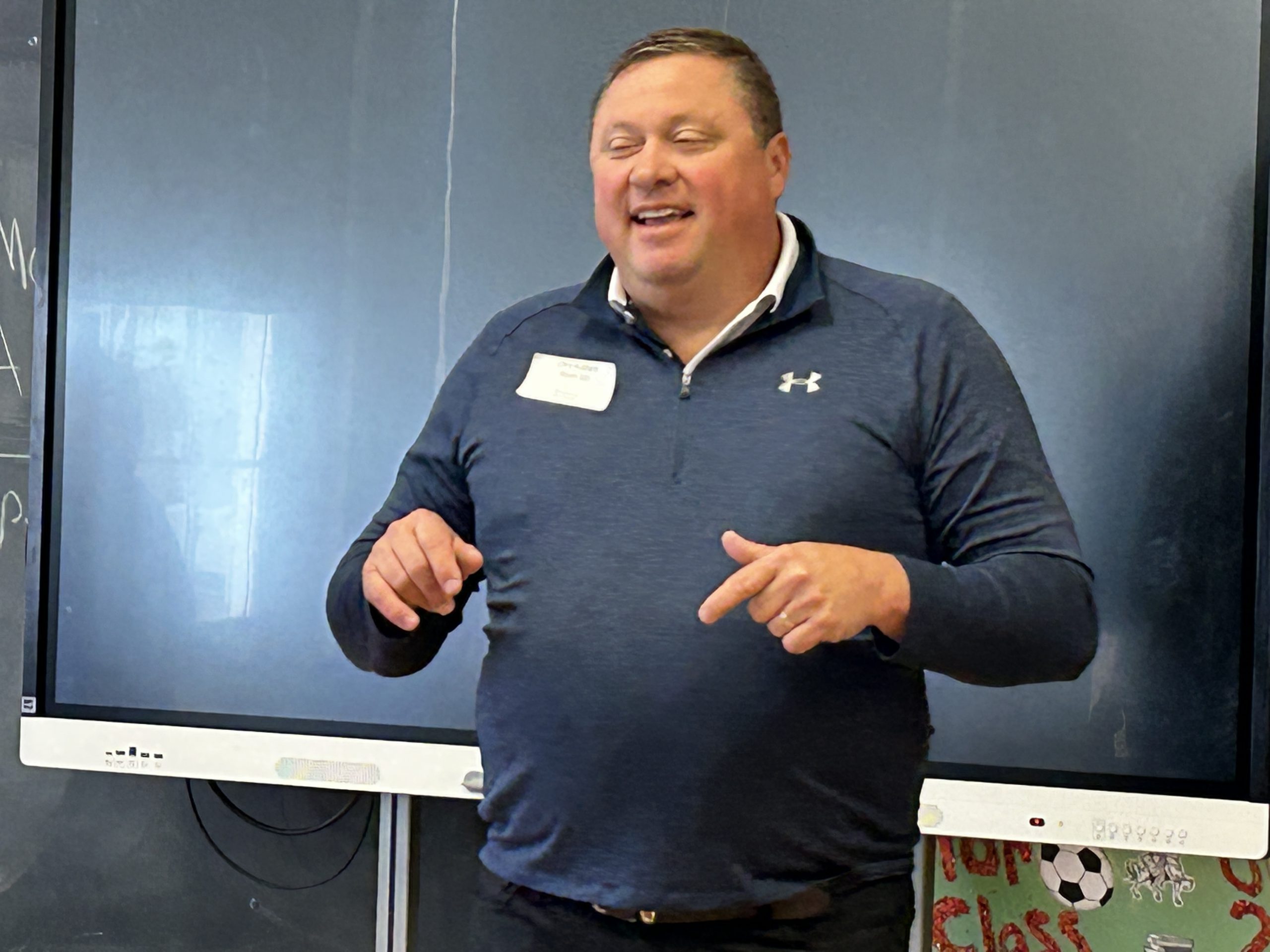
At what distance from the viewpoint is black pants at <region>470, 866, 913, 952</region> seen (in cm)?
121

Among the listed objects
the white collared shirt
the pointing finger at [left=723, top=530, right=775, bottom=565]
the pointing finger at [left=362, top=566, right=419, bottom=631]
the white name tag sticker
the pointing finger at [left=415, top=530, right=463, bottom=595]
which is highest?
the white collared shirt

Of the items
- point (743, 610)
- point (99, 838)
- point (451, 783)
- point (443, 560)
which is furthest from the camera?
point (99, 838)

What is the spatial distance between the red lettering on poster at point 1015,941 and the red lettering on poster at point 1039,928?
0.05 feet

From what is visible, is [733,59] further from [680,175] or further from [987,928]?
[987,928]

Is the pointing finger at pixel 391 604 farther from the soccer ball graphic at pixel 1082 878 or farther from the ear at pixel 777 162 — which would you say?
the soccer ball graphic at pixel 1082 878

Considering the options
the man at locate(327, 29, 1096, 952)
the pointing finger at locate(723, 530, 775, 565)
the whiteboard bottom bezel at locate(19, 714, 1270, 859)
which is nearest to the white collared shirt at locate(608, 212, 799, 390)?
the man at locate(327, 29, 1096, 952)

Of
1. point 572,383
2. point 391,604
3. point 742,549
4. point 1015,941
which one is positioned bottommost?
point 1015,941

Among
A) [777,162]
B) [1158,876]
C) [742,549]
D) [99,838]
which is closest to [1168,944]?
[1158,876]

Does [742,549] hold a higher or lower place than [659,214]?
lower

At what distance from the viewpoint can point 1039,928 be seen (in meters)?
1.85

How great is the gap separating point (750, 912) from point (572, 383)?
2.00ft

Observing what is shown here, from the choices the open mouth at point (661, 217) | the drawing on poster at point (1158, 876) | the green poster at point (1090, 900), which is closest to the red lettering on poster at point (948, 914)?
the green poster at point (1090, 900)

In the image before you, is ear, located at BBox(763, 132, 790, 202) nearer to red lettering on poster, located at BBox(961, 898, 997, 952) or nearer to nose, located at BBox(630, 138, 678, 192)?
nose, located at BBox(630, 138, 678, 192)

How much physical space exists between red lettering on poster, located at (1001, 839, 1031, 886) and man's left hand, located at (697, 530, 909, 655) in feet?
3.15
